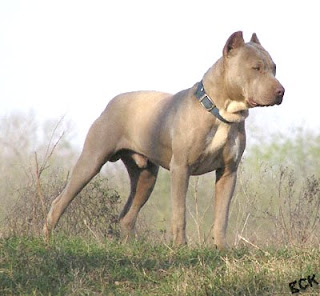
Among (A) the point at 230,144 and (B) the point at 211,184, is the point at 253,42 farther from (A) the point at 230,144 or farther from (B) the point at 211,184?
(B) the point at 211,184

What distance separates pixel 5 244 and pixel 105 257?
0.77 meters

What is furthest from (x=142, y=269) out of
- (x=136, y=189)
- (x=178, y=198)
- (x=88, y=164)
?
(x=136, y=189)

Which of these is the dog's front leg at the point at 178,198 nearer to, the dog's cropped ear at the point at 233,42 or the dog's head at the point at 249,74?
the dog's head at the point at 249,74

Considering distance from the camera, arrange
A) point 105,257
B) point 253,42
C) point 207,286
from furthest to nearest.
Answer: point 253,42 → point 105,257 → point 207,286

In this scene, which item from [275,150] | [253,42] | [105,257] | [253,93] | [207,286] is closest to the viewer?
[207,286]

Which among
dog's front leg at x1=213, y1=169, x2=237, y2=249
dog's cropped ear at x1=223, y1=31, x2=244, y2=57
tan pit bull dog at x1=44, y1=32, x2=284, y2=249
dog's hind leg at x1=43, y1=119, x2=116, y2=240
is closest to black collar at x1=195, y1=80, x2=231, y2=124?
tan pit bull dog at x1=44, y1=32, x2=284, y2=249

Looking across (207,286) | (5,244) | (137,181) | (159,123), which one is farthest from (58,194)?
(207,286)

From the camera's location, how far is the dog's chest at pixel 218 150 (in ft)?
22.6

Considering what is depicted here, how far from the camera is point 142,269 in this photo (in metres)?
5.32

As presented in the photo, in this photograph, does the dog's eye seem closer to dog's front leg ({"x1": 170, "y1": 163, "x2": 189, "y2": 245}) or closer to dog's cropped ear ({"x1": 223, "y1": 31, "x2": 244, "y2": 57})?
dog's cropped ear ({"x1": 223, "y1": 31, "x2": 244, "y2": 57})

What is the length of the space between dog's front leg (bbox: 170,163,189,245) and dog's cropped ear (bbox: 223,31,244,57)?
1105 millimetres

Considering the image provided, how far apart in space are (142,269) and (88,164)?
9.21 ft

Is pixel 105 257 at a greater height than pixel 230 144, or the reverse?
pixel 230 144

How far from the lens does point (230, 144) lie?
22.9 ft
